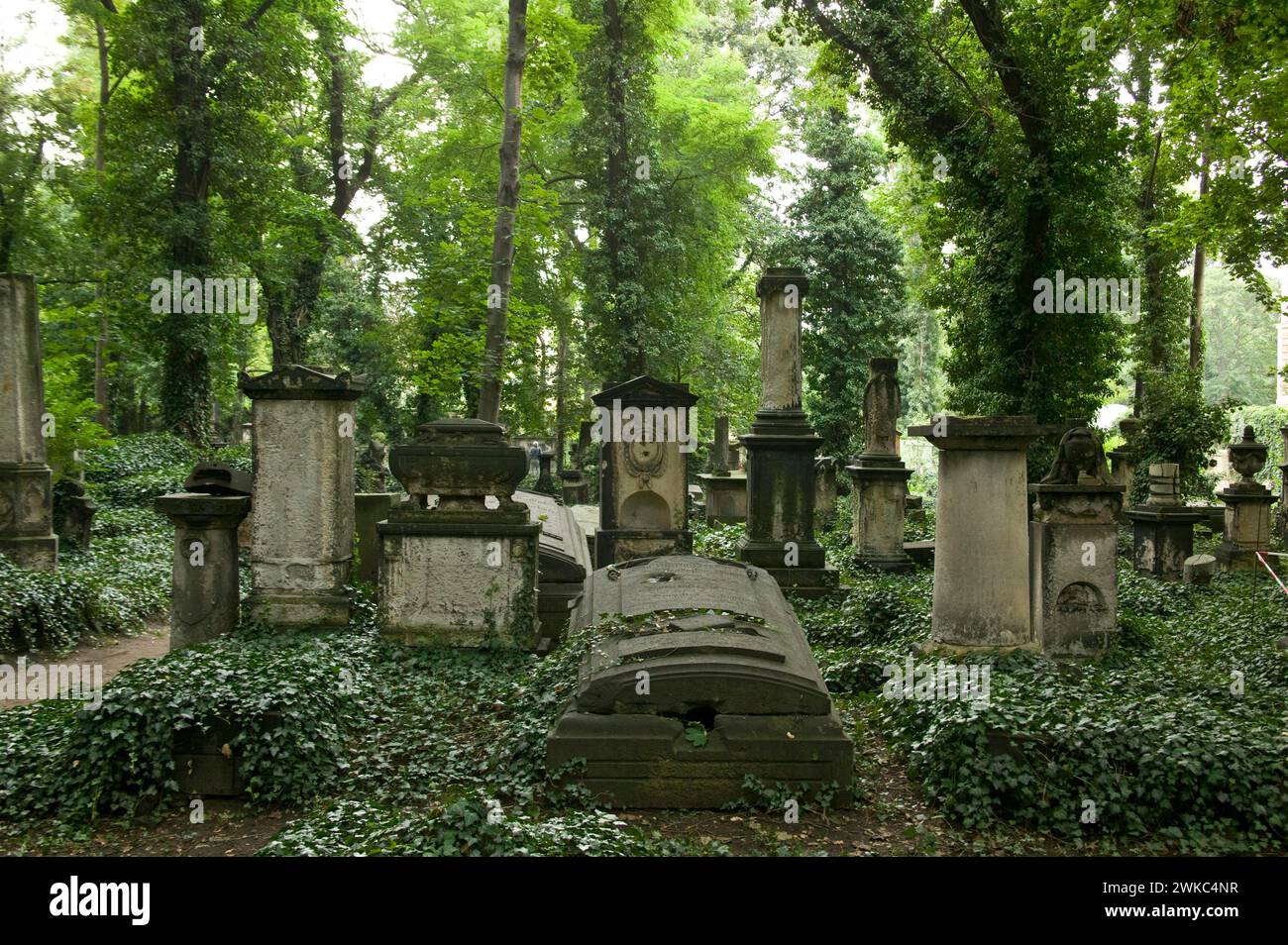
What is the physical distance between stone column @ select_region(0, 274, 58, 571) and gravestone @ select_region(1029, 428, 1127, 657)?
414 inches

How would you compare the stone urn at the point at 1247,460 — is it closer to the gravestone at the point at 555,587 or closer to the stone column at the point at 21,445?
the gravestone at the point at 555,587

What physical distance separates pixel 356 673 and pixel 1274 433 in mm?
32017

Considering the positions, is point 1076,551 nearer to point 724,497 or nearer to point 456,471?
point 456,471

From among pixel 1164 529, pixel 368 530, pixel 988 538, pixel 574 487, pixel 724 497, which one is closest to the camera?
pixel 988 538

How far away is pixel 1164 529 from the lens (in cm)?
1320

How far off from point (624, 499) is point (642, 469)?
44 cm

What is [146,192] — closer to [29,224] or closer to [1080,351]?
[29,224]

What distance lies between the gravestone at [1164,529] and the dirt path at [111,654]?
1261cm

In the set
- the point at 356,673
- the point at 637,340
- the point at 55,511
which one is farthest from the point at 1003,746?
the point at 637,340

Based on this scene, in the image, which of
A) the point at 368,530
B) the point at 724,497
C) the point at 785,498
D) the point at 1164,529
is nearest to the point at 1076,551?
the point at 785,498

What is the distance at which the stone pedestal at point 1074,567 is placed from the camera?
8180 mm

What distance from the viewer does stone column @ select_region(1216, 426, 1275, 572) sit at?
1379 centimetres

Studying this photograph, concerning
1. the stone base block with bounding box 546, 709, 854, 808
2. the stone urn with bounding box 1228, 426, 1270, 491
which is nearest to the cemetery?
the stone base block with bounding box 546, 709, 854, 808

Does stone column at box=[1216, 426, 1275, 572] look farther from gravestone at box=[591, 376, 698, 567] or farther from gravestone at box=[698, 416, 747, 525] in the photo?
gravestone at box=[591, 376, 698, 567]
